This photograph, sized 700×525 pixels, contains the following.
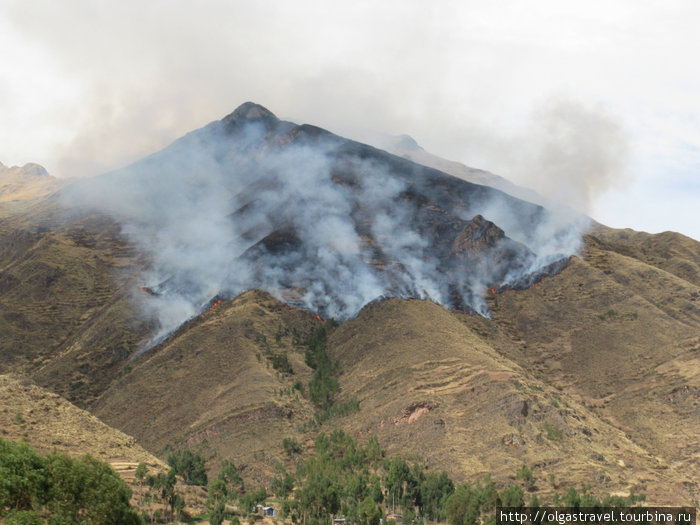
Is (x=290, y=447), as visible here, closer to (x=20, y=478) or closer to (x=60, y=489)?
(x=60, y=489)

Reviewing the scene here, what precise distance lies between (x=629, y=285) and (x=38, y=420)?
150603 mm

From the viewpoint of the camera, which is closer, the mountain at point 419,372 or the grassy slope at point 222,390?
the mountain at point 419,372

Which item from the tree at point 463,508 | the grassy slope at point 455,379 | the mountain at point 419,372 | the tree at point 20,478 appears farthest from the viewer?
the mountain at point 419,372

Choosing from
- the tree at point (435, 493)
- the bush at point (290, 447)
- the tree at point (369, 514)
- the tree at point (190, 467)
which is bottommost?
the tree at point (369, 514)

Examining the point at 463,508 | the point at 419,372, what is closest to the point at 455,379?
the point at 419,372

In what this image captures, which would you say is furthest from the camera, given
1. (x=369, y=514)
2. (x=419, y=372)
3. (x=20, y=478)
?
(x=419, y=372)

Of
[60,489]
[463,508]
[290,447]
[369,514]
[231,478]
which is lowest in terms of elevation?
[369,514]

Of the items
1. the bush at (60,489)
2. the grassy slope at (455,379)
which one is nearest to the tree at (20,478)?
the bush at (60,489)

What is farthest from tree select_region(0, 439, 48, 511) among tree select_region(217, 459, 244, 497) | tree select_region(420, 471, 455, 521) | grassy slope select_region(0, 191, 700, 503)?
tree select_region(420, 471, 455, 521)

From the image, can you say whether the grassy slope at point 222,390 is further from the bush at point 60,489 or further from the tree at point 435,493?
the bush at point 60,489

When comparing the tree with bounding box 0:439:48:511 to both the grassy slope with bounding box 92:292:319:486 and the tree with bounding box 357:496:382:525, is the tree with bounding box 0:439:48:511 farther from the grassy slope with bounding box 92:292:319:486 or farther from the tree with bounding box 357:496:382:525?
the grassy slope with bounding box 92:292:319:486

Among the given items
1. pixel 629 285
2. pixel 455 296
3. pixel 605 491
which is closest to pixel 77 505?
pixel 605 491

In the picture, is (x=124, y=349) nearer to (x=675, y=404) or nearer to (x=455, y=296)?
(x=455, y=296)

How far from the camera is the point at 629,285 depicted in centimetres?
19162
